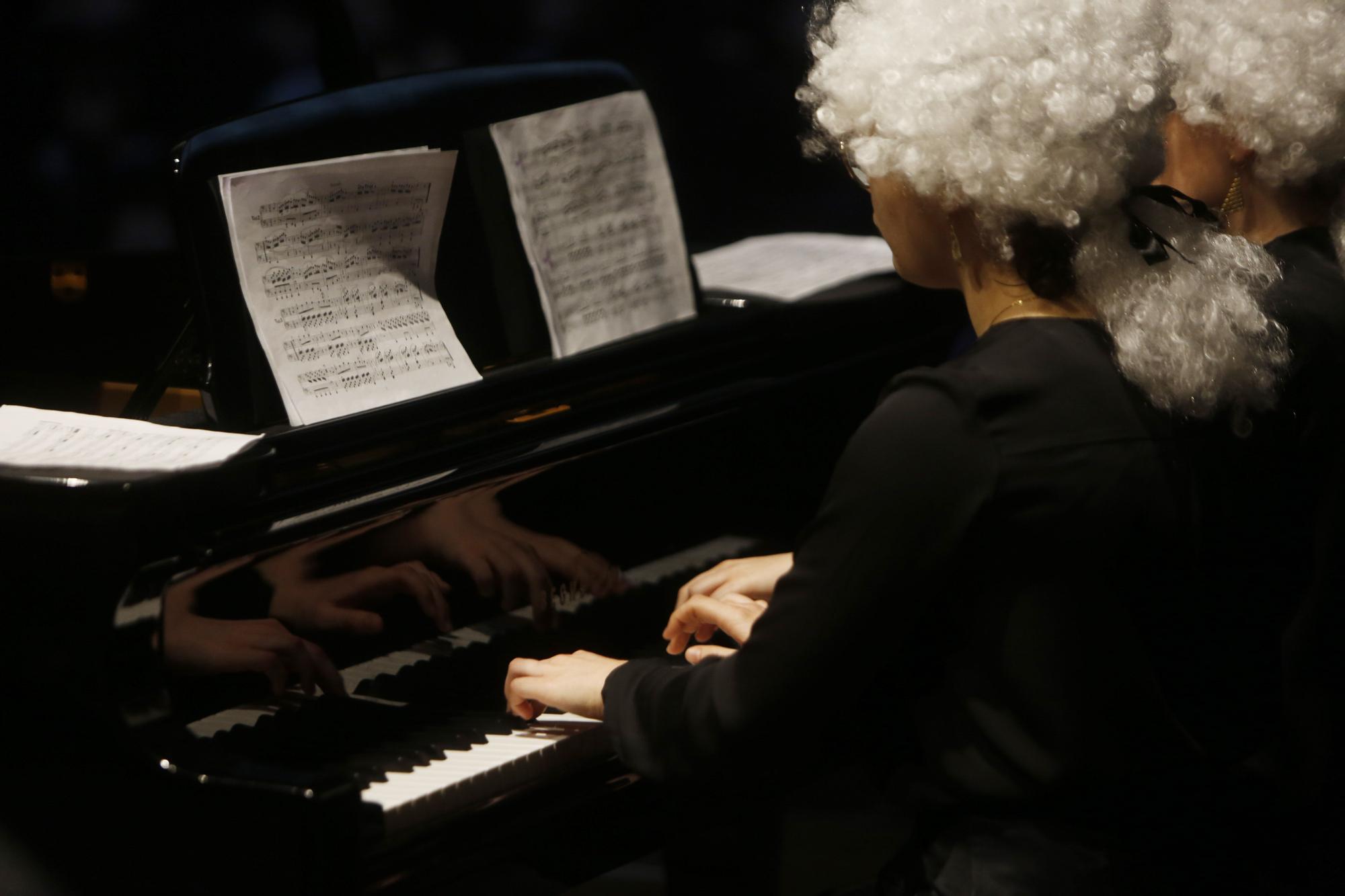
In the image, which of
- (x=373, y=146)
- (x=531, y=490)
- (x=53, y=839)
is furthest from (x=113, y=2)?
(x=53, y=839)

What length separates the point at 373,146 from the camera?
1.62 meters

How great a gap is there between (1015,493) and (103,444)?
88cm

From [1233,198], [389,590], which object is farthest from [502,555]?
[1233,198]

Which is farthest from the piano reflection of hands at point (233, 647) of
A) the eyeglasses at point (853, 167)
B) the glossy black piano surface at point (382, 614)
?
the eyeglasses at point (853, 167)

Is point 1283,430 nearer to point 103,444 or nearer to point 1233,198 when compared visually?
point 1233,198

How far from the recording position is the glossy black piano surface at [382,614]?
1.23 m

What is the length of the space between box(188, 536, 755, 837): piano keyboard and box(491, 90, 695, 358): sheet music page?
1.42ft

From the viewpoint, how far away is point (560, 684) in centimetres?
140

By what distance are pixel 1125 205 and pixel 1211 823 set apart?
0.61 meters

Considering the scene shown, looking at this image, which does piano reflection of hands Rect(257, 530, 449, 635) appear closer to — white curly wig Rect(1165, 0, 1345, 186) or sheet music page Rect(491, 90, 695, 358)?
sheet music page Rect(491, 90, 695, 358)

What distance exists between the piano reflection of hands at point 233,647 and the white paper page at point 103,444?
122 mm

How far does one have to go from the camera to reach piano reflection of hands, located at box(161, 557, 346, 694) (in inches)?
51.2

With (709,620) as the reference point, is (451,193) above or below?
above

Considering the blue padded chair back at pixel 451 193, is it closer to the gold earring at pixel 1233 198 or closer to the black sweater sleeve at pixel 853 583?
the black sweater sleeve at pixel 853 583
